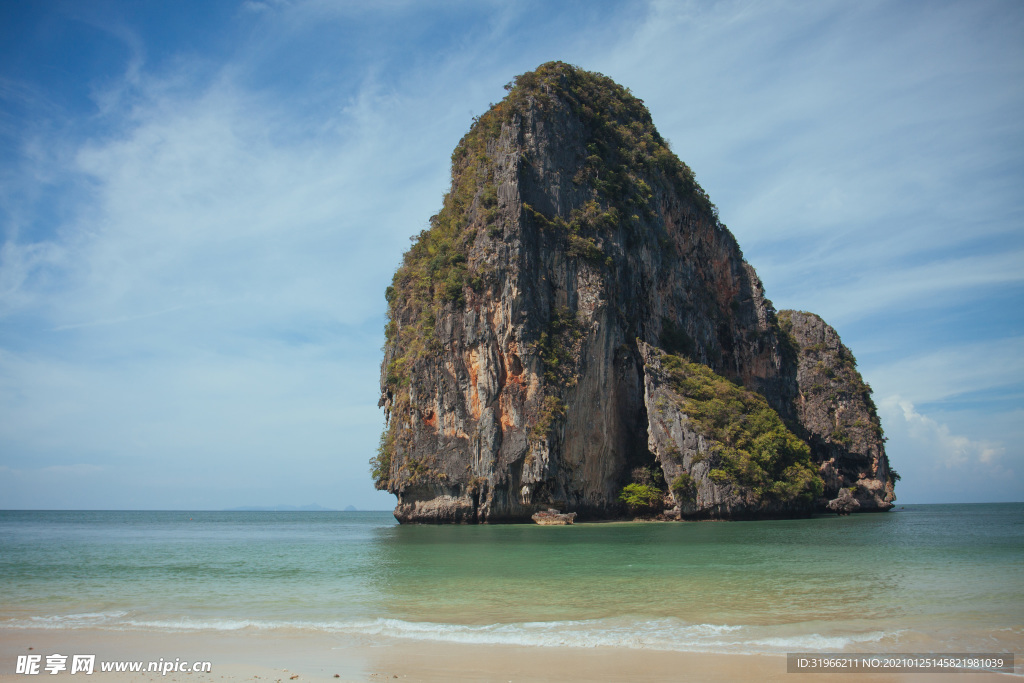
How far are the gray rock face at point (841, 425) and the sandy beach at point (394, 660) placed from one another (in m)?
46.0

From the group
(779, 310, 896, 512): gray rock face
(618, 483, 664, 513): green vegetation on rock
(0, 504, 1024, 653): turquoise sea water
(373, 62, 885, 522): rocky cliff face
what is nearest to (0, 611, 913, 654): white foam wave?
(0, 504, 1024, 653): turquoise sea water

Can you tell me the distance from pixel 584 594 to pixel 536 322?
88.9 feet

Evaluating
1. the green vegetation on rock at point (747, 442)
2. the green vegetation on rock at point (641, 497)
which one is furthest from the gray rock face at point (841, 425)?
the green vegetation on rock at point (641, 497)

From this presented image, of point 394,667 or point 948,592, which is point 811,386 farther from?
point 394,667

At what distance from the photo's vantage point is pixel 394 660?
8.12 meters

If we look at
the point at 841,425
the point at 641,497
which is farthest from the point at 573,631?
the point at 841,425

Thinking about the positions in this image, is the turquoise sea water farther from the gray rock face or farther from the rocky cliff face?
the gray rock face

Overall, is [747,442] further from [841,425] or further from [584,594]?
[584,594]

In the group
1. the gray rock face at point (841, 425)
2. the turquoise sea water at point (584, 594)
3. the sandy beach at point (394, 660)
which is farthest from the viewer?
the gray rock face at point (841, 425)

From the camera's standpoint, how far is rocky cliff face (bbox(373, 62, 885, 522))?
37.4 metres

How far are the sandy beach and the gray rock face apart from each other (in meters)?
46.0

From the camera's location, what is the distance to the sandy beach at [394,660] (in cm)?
727

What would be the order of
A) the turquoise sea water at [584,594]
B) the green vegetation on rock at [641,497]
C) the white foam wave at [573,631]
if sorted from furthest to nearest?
the green vegetation on rock at [641,497] → the turquoise sea water at [584,594] → the white foam wave at [573,631]

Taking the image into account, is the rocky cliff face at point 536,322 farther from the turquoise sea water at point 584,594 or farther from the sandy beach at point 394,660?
the sandy beach at point 394,660
